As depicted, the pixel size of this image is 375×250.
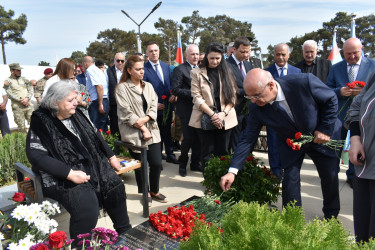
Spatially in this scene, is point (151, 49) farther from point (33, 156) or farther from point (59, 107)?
point (33, 156)

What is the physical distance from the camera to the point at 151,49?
17.6 ft

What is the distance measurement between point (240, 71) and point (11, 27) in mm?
29749

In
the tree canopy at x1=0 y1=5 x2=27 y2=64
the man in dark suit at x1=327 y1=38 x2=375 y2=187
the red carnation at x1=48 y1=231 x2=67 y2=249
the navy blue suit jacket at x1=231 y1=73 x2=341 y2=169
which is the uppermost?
the tree canopy at x1=0 y1=5 x2=27 y2=64

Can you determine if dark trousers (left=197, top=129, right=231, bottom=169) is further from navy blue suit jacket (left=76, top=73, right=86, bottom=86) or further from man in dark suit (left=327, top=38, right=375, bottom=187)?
navy blue suit jacket (left=76, top=73, right=86, bottom=86)

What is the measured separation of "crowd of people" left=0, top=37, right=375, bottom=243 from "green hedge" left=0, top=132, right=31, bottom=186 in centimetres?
139

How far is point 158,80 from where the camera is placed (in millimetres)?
5508

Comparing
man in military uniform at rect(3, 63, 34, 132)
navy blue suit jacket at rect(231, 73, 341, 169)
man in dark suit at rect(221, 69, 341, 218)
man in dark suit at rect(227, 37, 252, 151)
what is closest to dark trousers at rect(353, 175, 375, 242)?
man in dark suit at rect(221, 69, 341, 218)

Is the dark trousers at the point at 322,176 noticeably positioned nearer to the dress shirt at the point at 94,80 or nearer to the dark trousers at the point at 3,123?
the dress shirt at the point at 94,80

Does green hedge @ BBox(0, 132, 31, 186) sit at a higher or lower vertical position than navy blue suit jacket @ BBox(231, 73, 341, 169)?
lower

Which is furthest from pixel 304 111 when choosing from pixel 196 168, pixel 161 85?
pixel 161 85

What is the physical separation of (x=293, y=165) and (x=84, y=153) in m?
1.98

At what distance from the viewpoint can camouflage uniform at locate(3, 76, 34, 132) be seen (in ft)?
27.1

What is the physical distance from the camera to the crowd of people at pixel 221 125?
2.55 meters

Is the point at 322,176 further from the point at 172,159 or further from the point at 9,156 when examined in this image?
the point at 9,156
